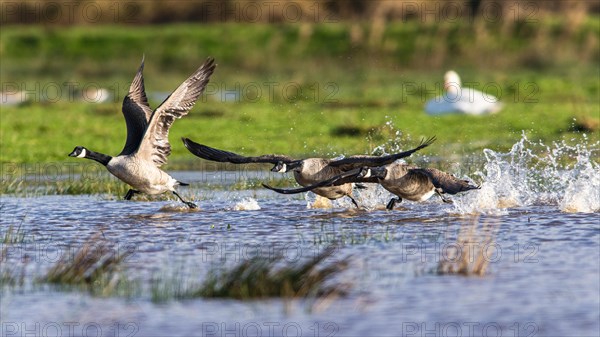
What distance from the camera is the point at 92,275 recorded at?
9586 mm

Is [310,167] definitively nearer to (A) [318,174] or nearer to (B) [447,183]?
(A) [318,174]

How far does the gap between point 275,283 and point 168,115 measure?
5.83 m

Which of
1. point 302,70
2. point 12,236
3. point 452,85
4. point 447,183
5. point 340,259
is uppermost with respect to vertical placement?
point 302,70

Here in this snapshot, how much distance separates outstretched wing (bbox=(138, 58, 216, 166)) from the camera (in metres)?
14.2

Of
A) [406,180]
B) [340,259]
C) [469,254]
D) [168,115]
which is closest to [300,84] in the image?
[168,115]

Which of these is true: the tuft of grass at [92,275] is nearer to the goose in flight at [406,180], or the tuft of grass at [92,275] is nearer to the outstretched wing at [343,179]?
the outstretched wing at [343,179]

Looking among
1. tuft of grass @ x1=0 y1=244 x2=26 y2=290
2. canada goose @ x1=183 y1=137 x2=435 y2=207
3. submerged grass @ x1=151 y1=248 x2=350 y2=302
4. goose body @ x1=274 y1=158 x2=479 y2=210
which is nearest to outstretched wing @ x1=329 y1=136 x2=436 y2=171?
canada goose @ x1=183 y1=137 x2=435 y2=207

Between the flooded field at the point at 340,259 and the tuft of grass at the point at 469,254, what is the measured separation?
20mm

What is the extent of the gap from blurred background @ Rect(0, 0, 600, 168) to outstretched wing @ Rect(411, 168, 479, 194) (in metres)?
6.65

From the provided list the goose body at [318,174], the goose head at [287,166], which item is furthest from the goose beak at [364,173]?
the goose head at [287,166]

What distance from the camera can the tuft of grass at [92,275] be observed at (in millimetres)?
9328

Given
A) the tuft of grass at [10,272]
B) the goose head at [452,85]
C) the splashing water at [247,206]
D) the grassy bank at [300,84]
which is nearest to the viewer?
the tuft of grass at [10,272]

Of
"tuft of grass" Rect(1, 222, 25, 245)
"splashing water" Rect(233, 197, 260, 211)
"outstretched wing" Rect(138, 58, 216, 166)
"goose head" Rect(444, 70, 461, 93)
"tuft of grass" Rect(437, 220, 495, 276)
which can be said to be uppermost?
"goose head" Rect(444, 70, 461, 93)

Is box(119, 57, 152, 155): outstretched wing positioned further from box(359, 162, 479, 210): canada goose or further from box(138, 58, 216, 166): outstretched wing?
box(359, 162, 479, 210): canada goose
